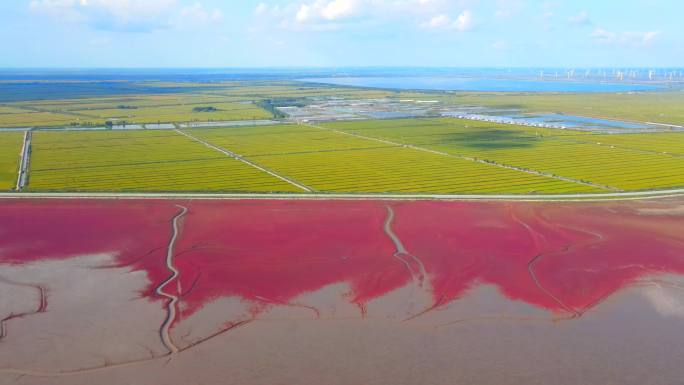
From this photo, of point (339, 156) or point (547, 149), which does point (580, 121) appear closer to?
point (547, 149)

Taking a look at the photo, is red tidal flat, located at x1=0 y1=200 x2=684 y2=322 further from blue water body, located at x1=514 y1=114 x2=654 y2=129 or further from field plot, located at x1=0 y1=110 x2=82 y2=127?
field plot, located at x1=0 y1=110 x2=82 y2=127

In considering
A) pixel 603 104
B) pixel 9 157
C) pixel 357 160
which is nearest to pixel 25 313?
pixel 357 160

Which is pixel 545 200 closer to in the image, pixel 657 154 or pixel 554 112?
pixel 657 154

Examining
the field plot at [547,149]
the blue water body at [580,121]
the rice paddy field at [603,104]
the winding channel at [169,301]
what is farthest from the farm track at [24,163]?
the rice paddy field at [603,104]

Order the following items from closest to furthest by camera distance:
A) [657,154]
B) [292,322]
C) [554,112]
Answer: [292,322] → [657,154] → [554,112]

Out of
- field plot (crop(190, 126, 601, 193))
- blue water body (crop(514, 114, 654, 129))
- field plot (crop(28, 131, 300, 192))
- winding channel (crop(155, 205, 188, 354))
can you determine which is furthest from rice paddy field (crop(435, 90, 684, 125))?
winding channel (crop(155, 205, 188, 354))

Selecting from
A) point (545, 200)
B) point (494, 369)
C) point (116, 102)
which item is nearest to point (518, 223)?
point (545, 200)
